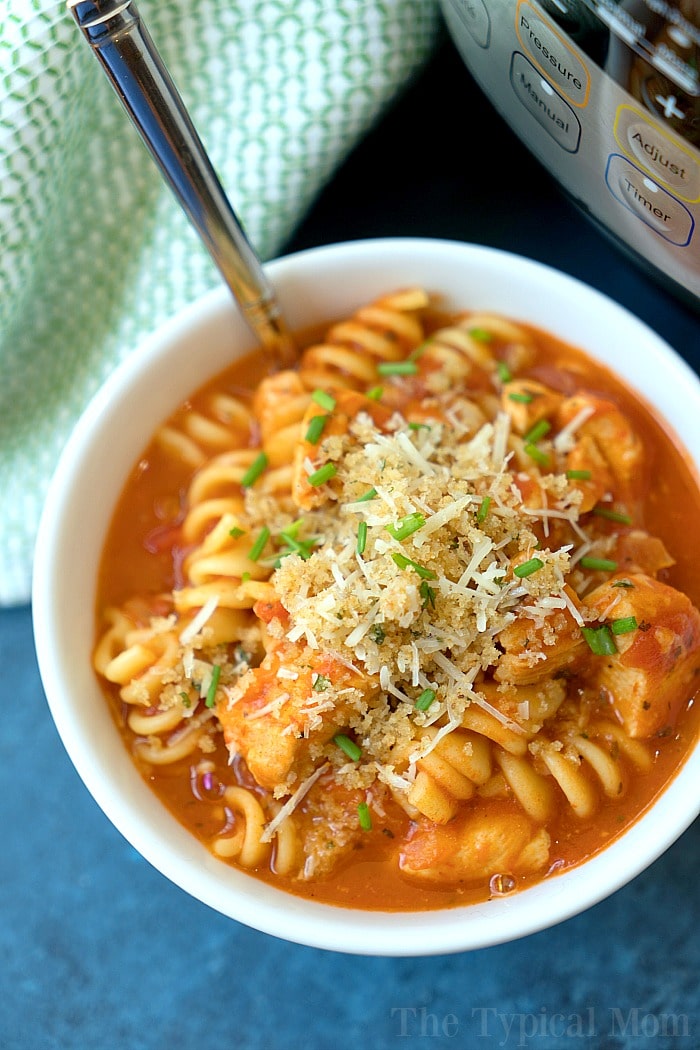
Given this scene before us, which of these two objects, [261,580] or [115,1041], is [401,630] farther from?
[115,1041]

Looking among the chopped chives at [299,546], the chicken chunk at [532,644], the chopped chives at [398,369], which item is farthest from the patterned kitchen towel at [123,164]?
the chicken chunk at [532,644]

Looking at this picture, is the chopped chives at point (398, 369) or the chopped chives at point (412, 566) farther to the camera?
the chopped chives at point (398, 369)

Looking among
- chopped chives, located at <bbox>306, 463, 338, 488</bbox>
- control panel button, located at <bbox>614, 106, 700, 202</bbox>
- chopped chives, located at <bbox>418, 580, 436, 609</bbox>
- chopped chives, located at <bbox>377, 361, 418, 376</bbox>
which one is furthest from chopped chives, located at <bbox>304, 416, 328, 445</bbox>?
control panel button, located at <bbox>614, 106, 700, 202</bbox>

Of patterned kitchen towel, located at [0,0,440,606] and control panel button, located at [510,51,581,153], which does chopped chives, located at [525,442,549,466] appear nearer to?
control panel button, located at [510,51,581,153]

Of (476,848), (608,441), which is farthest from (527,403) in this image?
(476,848)

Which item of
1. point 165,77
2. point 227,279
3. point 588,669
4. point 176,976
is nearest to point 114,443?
point 227,279

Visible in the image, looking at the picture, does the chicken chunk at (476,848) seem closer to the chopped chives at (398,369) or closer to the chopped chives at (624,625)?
the chopped chives at (624,625)
